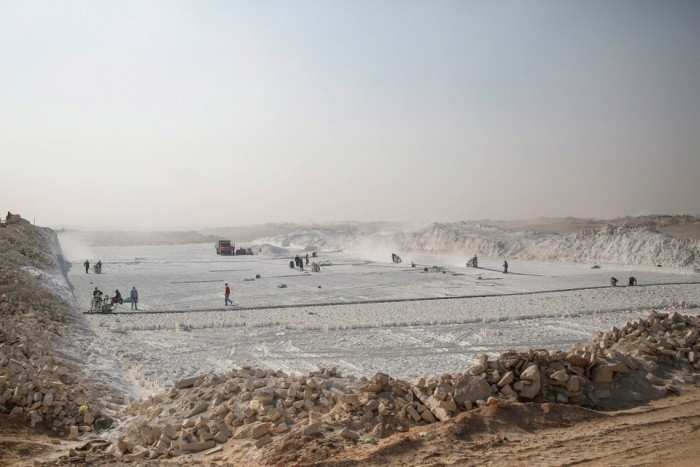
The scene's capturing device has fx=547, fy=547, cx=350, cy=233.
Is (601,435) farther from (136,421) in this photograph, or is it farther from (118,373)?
(118,373)

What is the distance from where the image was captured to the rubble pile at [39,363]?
8.30m

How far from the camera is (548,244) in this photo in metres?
54.1

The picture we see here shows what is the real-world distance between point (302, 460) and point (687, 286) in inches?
1168

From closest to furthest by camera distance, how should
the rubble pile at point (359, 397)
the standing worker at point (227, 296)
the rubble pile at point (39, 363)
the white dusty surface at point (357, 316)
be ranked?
the rubble pile at point (359, 397), the rubble pile at point (39, 363), the white dusty surface at point (357, 316), the standing worker at point (227, 296)

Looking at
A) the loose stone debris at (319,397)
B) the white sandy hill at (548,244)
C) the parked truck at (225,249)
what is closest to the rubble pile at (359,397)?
the loose stone debris at (319,397)

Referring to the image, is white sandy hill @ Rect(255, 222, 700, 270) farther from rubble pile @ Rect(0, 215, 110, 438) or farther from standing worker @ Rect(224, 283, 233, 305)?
rubble pile @ Rect(0, 215, 110, 438)

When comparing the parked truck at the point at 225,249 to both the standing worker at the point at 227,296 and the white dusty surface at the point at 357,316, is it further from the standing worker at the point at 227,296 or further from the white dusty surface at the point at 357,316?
the standing worker at the point at 227,296

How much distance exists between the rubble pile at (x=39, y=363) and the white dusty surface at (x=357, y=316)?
1522 mm

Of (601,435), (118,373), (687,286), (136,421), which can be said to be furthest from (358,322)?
(687,286)

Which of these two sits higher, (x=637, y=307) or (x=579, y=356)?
(x=579, y=356)

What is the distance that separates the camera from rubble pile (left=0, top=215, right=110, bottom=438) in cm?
830

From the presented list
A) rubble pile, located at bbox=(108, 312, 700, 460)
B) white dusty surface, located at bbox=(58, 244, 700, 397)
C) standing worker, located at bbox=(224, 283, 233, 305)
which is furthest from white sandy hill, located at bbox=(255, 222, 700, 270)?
rubble pile, located at bbox=(108, 312, 700, 460)

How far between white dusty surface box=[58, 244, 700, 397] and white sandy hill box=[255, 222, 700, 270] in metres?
6.95

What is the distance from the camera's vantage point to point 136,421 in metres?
8.23
